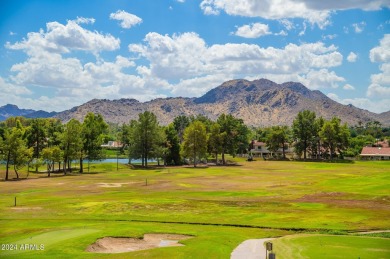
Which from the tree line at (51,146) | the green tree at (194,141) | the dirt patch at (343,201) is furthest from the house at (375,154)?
the dirt patch at (343,201)

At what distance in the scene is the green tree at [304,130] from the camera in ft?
595

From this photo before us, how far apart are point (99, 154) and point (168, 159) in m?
33.7

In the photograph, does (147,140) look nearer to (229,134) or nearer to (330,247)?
(229,134)

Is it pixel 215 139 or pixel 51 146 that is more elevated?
pixel 215 139

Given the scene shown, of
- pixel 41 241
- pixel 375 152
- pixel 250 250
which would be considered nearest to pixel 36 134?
pixel 41 241

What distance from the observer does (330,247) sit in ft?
108

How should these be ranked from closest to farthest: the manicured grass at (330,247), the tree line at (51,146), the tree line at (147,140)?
the manicured grass at (330,247), the tree line at (51,146), the tree line at (147,140)

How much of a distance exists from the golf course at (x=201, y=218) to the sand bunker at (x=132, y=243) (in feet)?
1.67

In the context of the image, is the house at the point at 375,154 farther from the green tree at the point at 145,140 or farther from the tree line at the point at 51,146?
the tree line at the point at 51,146

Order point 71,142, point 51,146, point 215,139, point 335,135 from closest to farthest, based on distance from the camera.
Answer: point 71,142 < point 51,146 < point 215,139 < point 335,135

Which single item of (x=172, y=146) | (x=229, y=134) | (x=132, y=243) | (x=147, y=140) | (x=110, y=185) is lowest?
(x=132, y=243)

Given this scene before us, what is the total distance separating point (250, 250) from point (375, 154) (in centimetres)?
17330

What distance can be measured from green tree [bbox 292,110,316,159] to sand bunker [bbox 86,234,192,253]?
Answer: 151 metres

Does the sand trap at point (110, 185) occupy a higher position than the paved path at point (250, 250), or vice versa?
the sand trap at point (110, 185)
